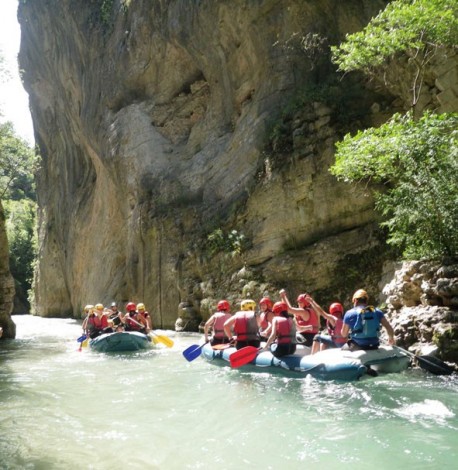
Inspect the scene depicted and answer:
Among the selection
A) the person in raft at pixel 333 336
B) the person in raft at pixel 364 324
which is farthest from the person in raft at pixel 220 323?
the person in raft at pixel 364 324

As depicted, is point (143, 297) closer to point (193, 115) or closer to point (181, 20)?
point (193, 115)

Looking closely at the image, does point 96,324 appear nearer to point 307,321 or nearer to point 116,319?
point 116,319

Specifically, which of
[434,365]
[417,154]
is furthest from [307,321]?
[417,154]

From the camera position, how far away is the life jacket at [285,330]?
8234 mm

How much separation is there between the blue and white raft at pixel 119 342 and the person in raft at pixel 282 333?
5345 mm

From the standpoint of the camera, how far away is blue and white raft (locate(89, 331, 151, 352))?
12.6 m

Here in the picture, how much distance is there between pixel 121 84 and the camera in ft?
77.8

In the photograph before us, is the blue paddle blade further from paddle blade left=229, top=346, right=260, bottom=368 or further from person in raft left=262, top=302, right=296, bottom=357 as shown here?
person in raft left=262, top=302, right=296, bottom=357

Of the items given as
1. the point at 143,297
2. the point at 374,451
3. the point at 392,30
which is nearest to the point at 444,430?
the point at 374,451

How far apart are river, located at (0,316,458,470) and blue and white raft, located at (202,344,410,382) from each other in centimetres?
16

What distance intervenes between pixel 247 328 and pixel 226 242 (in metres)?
6.82

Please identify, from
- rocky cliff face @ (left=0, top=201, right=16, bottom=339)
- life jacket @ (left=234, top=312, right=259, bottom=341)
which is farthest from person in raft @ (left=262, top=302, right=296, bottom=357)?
rocky cliff face @ (left=0, top=201, right=16, bottom=339)

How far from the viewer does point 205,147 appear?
1983cm

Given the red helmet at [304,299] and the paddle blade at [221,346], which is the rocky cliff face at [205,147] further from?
the paddle blade at [221,346]
